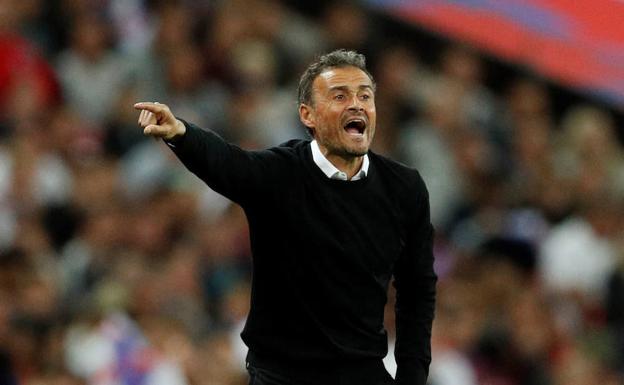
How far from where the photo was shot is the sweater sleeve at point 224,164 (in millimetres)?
4168

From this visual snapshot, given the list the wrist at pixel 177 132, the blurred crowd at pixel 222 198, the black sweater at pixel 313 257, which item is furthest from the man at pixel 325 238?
the blurred crowd at pixel 222 198

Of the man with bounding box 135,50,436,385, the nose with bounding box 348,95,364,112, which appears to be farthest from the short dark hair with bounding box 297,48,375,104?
the nose with bounding box 348,95,364,112

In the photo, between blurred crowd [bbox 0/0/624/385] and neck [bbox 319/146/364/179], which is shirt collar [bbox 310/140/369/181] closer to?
neck [bbox 319/146/364/179]

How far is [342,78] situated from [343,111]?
10cm

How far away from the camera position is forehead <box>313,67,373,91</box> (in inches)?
177

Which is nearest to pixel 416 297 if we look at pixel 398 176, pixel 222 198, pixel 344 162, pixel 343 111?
pixel 398 176

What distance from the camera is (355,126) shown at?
4484 mm

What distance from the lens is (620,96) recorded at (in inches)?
352

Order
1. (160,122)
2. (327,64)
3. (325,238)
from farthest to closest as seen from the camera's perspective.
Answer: (327,64) < (325,238) < (160,122)

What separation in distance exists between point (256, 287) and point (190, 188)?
3.88 m

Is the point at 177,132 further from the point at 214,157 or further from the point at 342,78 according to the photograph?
the point at 342,78

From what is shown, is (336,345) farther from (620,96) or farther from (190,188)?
(620,96)

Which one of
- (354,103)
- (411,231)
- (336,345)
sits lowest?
(336,345)

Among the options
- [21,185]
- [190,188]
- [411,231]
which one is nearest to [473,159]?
[190,188]
